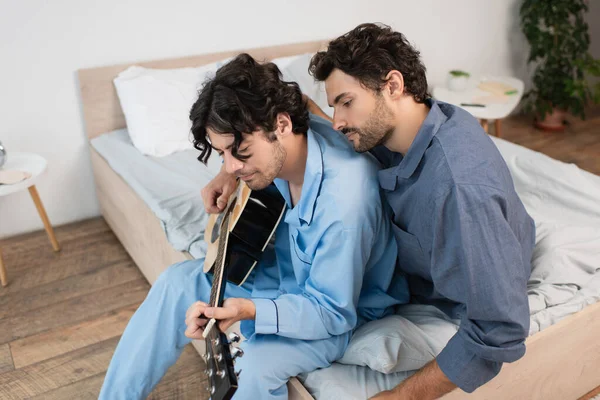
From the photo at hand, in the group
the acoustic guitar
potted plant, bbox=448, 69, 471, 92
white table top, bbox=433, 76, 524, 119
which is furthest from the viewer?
potted plant, bbox=448, 69, 471, 92

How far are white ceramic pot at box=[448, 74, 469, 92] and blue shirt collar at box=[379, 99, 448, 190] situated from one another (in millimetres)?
2016

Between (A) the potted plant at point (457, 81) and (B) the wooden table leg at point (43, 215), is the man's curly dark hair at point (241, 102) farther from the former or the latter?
(A) the potted plant at point (457, 81)

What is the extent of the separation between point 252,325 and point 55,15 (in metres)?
1.68

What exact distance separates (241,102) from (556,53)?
2.94m

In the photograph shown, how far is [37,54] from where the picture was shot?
7.73ft

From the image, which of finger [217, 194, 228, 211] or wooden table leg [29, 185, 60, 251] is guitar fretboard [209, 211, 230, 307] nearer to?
finger [217, 194, 228, 211]

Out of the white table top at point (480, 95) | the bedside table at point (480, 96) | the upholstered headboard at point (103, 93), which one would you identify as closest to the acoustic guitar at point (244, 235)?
the upholstered headboard at point (103, 93)

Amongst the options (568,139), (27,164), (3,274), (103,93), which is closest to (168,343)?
(3,274)

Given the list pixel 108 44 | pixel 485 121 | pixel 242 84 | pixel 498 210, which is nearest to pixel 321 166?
pixel 242 84

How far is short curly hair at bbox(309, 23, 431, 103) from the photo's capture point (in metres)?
1.23

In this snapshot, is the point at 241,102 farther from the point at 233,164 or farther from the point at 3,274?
the point at 3,274

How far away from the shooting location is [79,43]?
2430 mm

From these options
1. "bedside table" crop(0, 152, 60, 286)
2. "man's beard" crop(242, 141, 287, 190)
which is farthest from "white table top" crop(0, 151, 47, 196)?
"man's beard" crop(242, 141, 287, 190)

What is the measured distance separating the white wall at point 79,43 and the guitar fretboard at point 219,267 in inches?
50.5
